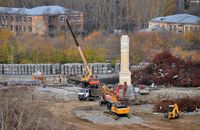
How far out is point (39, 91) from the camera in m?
25.6

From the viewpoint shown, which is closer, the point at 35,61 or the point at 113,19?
the point at 35,61

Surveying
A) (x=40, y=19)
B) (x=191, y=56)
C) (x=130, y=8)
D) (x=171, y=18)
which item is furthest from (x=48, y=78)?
(x=130, y=8)

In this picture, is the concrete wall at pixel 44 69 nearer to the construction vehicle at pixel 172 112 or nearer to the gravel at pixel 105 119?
the gravel at pixel 105 119

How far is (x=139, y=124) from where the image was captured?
64.3 feet

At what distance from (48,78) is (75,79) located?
164 centimetres

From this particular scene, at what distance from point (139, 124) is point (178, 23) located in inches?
1006

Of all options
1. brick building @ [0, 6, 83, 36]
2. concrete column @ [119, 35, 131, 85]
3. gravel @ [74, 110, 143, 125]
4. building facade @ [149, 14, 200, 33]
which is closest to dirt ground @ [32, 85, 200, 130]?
gravel @ [74, 110, 143, 125]

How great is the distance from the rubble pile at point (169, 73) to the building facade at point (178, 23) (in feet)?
48.2

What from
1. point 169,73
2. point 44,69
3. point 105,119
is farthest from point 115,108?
point 44,69

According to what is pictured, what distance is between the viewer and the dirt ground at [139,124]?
19.2m

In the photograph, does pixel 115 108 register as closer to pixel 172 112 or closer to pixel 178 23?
pixel 172 112

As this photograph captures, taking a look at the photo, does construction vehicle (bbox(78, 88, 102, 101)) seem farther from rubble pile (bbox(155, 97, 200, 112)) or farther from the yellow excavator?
A: rubble pile (bbox(155, 97, 200, 112))

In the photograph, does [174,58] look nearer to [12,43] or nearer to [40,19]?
[12,43]

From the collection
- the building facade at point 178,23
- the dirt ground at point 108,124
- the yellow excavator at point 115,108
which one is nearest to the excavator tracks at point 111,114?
the yellow excavator at point 115,108
